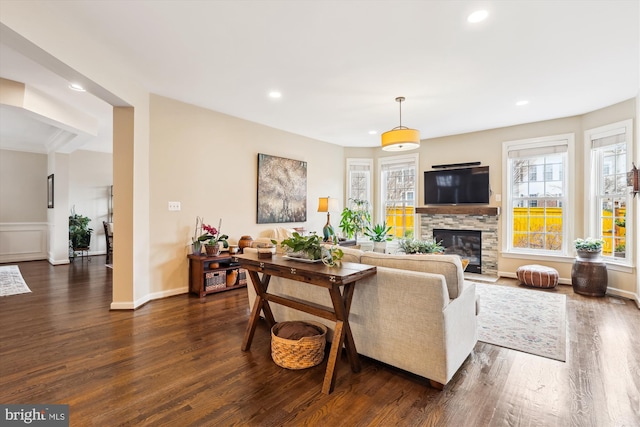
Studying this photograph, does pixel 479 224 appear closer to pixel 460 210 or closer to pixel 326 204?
pixel 460 210

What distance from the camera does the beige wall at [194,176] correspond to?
13.1ft

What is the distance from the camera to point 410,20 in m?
2.41

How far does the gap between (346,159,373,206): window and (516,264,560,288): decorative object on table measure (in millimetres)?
3355

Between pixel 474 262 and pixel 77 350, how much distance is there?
5973 mm

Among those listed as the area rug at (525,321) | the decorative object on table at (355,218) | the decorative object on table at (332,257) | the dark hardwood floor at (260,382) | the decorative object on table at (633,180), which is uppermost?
the decorative object on table at (633,180)

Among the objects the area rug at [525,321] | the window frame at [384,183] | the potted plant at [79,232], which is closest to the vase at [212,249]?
the area rug at [525,321]

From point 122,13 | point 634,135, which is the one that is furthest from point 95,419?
point 634,135

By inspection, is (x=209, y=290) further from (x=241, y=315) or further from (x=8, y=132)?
(x=8, y=132)

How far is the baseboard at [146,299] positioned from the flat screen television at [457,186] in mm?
4843

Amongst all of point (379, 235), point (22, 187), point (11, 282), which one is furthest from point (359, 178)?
point (22, 187)

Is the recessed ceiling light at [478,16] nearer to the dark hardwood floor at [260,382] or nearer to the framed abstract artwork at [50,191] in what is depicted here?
the dark hardwood floor at [260,382]

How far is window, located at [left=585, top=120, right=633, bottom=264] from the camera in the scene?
4.21 m

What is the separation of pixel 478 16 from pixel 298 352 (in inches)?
114

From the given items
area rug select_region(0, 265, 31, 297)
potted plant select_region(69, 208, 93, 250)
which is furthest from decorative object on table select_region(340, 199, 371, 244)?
potted plant select_region(69, 208, 93, 250)
